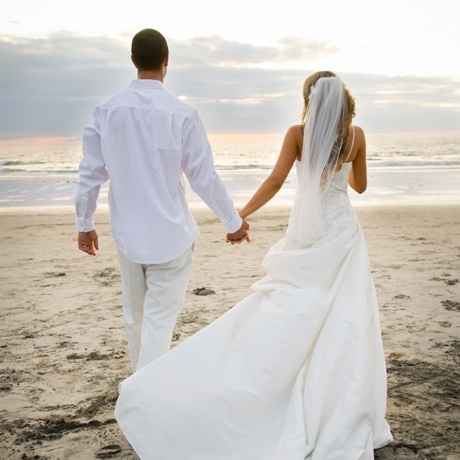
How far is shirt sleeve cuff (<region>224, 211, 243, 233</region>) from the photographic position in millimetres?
3850

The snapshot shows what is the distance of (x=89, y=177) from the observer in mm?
3668

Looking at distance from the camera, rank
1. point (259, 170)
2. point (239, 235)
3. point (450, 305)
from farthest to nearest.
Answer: point (259, 170), point (450, 305), point (239, 235)

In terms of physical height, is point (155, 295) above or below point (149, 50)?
below

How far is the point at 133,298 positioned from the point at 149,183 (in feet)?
2.37

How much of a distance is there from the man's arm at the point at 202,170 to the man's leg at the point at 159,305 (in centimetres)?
33

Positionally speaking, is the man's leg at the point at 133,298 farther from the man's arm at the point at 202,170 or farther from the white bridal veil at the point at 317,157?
the white bridal veil at the point at 317,157

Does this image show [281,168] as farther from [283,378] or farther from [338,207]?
[283,378]

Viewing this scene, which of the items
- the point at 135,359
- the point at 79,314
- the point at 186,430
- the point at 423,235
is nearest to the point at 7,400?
the point at 135,359

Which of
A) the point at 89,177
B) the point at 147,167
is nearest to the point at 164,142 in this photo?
the point at 147,167

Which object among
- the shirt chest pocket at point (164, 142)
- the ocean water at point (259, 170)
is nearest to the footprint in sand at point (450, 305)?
the shirt chest pocket at point (164, 142)

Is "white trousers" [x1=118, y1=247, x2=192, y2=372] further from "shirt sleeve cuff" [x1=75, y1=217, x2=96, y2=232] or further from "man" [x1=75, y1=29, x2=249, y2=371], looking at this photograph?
"shirt sleeve cuff" [x1=75, y1=217, x2=96, y2=232]

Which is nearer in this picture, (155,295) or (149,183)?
(149,183)

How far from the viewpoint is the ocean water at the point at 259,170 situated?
1684 cm

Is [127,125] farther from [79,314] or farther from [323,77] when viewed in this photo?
[79,314]
